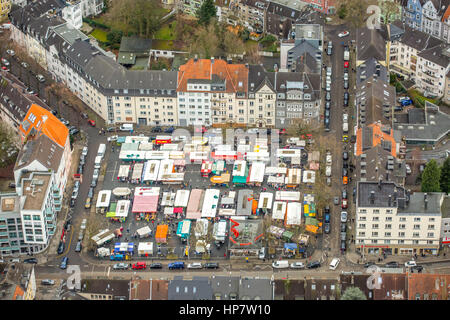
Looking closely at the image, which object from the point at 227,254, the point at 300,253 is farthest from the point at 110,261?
the point at 300,253

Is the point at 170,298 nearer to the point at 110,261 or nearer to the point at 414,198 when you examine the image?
the point at 110,261

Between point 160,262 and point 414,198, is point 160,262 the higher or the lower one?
the lower one

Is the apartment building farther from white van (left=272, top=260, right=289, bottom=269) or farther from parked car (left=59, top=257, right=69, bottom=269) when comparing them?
parked car (left=59, top=257, right=69, bottom=269)

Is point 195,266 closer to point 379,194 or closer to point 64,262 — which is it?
point 64,262

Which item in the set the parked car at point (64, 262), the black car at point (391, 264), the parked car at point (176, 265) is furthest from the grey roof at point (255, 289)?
the parked car at point (64, 262)

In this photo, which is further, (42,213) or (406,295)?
(42,213)

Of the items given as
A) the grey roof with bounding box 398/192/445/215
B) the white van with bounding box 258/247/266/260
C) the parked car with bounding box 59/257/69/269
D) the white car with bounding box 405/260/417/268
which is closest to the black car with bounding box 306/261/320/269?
the white van with bounding box 258/247/266/260
